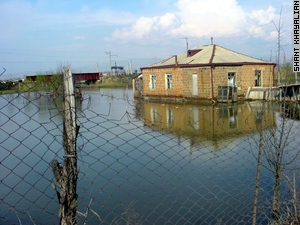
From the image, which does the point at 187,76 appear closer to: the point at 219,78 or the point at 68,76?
the point at 219,78

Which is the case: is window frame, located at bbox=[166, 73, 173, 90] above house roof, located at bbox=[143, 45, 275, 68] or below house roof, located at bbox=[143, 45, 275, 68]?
below

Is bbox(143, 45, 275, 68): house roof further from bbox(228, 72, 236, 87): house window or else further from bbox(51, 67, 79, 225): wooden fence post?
bbox(51, 67, 79, 225): wooden fence post

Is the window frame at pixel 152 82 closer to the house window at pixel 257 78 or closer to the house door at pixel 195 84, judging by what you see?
the house door at pixel 195 84

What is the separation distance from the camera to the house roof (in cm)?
1970

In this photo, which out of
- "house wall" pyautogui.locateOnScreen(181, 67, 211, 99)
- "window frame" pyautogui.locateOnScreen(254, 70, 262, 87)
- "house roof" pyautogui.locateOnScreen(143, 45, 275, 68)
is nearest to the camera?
"house wall" pyautogui.locateOnScreen(181, 67, 211, 99)

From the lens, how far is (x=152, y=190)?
5.48 m

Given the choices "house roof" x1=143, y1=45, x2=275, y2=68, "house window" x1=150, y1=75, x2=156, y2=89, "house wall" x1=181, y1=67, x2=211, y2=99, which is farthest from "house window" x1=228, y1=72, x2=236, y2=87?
"house window" x1=150, y1=75, x2=156, y2=89

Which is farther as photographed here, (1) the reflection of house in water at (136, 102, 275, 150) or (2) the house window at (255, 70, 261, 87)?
(2) the house window at (255, 70, 261, 87)

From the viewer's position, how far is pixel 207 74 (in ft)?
63.5

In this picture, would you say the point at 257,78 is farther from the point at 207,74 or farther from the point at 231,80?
the point at 207,74

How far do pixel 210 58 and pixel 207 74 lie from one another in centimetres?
142

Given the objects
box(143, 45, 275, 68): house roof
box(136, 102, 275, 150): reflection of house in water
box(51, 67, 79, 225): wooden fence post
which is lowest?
box(136, 102, 275, 150): reflection of house in water

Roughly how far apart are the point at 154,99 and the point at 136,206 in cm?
1919

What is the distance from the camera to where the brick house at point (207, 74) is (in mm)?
19344
